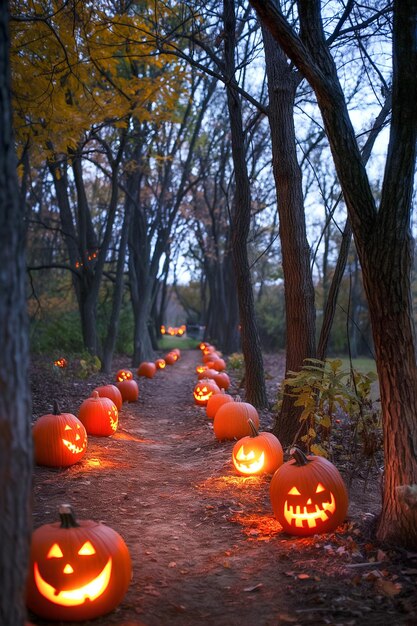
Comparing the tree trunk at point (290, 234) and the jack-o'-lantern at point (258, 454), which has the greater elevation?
the tree trunk at point (290, 234)

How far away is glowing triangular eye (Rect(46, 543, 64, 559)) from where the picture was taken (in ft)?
10.6

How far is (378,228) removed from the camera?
13.0 feet

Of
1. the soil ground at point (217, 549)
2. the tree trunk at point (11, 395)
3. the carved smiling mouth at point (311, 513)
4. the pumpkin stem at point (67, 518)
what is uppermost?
the tree trunk at point (11, 395)

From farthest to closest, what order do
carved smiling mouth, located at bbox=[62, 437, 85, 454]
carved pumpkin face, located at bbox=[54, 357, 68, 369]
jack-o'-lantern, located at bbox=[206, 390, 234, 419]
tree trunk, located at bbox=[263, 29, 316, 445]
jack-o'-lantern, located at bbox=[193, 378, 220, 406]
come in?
carved pumpkin face, located at bbox=[54, 357, 68, 369] → jack-o'-lantern, located at bbox=[193, 378, 220, 406] → jack-o'-lantern, located at bbox=[206, 390, 234, 419] → tree trunk, located at bbox=[263, 29, 316, 445] → carved smiling mouth, located at bbox=[62, 437, 85, 454]

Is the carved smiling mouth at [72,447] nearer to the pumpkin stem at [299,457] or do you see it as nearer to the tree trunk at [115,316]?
the pumpkin stem at [299,457]

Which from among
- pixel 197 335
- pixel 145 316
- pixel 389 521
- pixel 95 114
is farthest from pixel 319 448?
pixel 197 335

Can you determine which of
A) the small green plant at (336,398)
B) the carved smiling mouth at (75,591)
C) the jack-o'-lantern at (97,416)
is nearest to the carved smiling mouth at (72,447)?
the jack-o'-lantern at (97,416)

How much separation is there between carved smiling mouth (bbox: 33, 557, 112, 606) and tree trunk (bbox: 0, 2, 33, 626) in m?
1.06

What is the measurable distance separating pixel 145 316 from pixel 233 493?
14511 mm

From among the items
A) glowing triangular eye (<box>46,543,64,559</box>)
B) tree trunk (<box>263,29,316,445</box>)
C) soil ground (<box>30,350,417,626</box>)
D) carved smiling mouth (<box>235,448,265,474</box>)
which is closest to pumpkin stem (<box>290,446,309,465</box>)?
soil ground (<box>30,350,417,626</box>)

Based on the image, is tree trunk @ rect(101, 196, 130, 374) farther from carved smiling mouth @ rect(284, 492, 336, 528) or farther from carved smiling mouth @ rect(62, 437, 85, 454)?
carved smiling mouth @ rect(284, 492, 336, 528)

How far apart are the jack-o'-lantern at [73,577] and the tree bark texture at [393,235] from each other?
6.57ft

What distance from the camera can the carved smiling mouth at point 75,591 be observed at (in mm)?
3219

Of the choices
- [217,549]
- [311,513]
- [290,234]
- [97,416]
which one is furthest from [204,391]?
[217,549]
